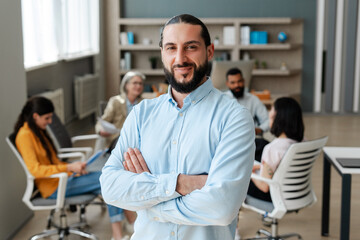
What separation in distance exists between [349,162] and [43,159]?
84.8 inches

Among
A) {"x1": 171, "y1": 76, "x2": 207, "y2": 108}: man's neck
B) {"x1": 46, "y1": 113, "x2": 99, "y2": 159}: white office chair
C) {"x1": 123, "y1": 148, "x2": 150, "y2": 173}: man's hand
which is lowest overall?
{"x1": 46, "y1": 113, "x2": 99, "y2": 159}: white office chair

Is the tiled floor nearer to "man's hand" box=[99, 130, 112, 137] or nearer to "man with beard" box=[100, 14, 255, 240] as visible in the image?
"man's hand" box=[99, 130, 112, 137]

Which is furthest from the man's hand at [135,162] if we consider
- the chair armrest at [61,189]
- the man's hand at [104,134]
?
the man's hand at [104,134]

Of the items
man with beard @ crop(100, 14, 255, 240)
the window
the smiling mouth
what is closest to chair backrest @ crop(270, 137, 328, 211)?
man with beard @ crop(100, 14, 255, 240)

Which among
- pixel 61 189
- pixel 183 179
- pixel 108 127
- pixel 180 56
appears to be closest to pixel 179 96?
pixel 180 56

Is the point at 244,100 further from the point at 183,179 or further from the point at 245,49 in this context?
the point at 245,49

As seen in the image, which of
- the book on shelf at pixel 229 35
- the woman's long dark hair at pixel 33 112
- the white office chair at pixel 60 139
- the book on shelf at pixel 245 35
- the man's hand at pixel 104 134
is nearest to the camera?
the woman's long dark hair at pixel 33 112

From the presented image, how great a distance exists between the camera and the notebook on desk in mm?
3527

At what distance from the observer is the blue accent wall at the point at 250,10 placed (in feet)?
33.6

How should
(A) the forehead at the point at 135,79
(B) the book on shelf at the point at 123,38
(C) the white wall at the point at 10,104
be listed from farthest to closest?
1. (B) the book on shelf at the point at 123,38
2. (A) the forehead at the point at 135,79
3. (C) the white wall at the point at 10,104

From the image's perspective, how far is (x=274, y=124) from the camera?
12.3 ft

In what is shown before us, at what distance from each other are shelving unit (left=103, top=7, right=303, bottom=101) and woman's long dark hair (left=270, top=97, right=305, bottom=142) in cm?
628

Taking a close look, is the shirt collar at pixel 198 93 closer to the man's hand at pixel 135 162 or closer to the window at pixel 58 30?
the man's hand at pixel 135 162

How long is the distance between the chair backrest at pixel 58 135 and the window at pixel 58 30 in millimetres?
1416
